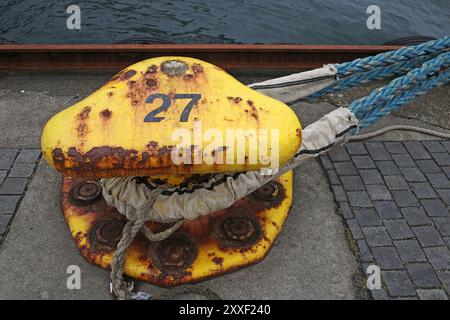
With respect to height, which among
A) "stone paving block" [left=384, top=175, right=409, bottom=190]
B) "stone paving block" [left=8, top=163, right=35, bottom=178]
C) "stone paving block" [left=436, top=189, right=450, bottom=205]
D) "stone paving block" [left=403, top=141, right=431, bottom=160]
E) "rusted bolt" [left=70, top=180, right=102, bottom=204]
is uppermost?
"stone paving block" [left=403, top=141, right=431, bottom=160]

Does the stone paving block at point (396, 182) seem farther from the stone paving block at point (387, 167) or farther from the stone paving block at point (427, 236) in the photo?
the stone paving block at point (427, 236)

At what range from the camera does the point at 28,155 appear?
3.39m

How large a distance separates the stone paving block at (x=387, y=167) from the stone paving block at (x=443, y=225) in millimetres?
520

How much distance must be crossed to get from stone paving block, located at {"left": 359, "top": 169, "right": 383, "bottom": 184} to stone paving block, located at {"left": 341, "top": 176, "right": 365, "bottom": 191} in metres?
0.05

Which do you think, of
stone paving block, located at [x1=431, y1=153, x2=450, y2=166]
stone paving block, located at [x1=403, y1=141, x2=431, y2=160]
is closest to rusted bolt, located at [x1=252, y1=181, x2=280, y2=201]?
stone paving block, located at [x1=403, y1=141, x2=431, y2=160]

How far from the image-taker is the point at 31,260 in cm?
262

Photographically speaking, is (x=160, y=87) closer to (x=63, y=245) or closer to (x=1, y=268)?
(x=63, y=245)

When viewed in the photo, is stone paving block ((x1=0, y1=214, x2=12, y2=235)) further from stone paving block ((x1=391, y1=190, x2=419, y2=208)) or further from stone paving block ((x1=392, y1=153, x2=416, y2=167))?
stone paving block ((x1=392, y1=153, x2=416, y2=167))

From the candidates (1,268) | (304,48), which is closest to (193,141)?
(1,268)

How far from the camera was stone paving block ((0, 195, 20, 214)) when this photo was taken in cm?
293

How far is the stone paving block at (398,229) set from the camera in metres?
2.80

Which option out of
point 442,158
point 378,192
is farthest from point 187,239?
point 442,158

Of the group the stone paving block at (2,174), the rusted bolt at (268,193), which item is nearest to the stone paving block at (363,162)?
the rusted bolt at (268,193)
